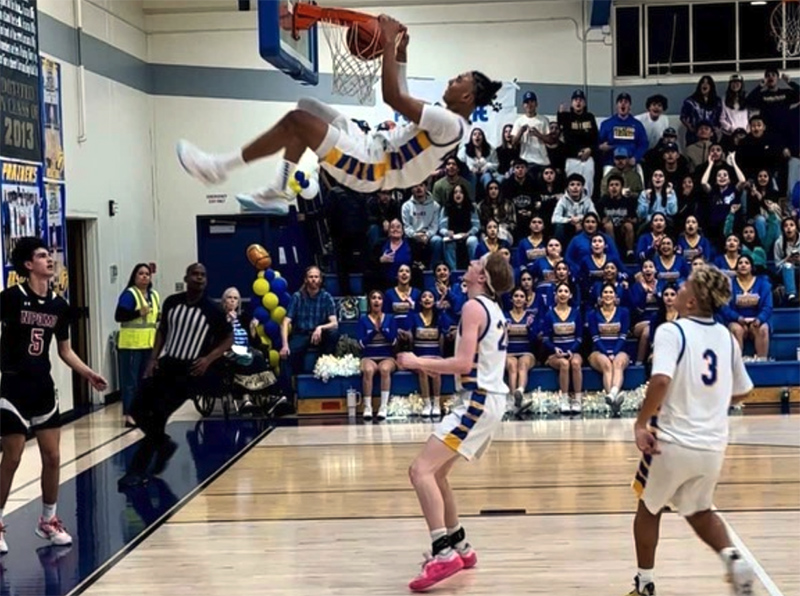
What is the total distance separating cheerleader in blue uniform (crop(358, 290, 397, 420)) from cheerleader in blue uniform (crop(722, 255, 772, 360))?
3.71 metres

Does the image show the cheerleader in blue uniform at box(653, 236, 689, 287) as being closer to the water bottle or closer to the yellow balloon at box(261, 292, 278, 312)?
the water bottle

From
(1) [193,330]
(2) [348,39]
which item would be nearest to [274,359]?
(1) [193,330]

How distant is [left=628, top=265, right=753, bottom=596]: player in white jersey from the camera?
4500 mm

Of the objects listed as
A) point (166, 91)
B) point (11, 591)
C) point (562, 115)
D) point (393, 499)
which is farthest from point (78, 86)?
point (11, 591)

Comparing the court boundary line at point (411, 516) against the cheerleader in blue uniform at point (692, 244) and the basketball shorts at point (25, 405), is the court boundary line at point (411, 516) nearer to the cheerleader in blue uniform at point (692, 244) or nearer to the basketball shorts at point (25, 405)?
the basketball shorts at point (25, 405)

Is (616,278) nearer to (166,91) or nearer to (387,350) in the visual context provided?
(387,350)

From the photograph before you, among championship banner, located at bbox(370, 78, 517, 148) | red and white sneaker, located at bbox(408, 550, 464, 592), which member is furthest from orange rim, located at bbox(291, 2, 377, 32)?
championship banner, located at bbox(370, 78, 517, 148)

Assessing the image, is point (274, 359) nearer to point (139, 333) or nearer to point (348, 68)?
point (139, 333)

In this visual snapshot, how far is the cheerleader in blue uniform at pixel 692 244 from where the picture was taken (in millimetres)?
12047

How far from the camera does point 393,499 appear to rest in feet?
24.4

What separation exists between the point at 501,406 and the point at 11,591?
9.09ft

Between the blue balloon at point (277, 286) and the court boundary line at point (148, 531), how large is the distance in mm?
2890

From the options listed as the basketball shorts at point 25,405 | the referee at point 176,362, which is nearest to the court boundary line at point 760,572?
the basketball shorts at point 25,405

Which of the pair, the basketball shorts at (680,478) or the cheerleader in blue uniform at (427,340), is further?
the cheerleader in blue uniform at (427,340)
